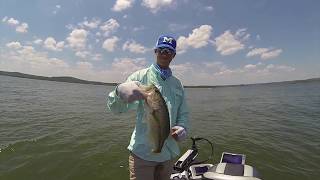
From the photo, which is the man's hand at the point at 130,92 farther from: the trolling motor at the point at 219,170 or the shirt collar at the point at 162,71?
the trolling motor at the point at 219,170

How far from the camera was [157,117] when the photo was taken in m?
3.80

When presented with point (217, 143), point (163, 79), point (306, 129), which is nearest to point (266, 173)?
point (217, 143)

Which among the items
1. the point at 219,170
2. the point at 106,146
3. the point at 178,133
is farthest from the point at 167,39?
the point at 106,146

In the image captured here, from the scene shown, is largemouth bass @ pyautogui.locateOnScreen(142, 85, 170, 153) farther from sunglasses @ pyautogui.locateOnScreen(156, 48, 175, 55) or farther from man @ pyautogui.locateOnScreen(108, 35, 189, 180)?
sunglasses @ pyautogui.locateOnScreen(156, 48, 175, 55)

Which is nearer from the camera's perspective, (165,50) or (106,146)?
(165,50)

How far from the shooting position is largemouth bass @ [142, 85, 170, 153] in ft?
12.1

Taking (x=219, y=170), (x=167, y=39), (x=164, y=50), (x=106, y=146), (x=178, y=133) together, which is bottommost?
(x=106, y=146)

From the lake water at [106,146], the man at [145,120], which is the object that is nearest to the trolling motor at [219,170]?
the man at [145,120]

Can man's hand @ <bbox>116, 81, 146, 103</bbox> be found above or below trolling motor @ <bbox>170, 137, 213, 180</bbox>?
above

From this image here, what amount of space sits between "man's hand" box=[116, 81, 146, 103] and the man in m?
0.35

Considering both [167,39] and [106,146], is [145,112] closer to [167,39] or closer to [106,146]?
[167,39]

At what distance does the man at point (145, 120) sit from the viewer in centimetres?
420

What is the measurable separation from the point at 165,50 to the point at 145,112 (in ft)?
3.06

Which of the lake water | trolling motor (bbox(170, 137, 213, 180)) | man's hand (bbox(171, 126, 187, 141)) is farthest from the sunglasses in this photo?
the lake water
